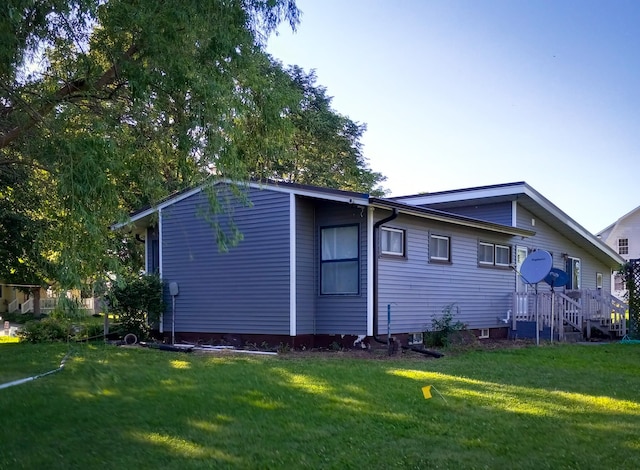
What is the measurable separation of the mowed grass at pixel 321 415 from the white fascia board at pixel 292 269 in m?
2.19

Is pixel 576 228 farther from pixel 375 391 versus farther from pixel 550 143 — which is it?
pixel 375 391

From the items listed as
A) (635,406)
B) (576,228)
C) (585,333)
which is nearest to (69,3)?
(635,406)

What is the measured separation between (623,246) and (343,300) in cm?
3128

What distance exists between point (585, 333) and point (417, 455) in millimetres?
12724

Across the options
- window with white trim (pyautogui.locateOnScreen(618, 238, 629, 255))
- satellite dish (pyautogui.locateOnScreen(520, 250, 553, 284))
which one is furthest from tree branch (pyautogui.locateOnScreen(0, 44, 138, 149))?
window with white trim (pyautogui.locateOnScreen(618, 238, 629, 255))

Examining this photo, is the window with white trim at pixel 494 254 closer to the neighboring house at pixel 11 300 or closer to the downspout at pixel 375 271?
the downspout at pixel 375 271

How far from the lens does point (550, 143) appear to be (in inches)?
616

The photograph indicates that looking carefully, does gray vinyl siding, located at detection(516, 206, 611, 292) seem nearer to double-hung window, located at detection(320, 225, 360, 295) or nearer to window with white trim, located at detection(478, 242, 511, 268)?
window with white trim, located at detection(478, 242, 511, 268)

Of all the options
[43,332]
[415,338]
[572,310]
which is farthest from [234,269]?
[572,310]

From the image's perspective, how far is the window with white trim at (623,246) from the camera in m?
37.4

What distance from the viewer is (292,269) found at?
12133 mm

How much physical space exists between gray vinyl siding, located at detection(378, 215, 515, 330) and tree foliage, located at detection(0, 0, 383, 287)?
17.8 ft

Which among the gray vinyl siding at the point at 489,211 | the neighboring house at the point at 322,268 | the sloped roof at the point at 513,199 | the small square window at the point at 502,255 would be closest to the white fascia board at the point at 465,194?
the sloped roof at the point at 513,199

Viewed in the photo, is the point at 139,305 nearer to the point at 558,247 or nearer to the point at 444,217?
the point at 444,217
